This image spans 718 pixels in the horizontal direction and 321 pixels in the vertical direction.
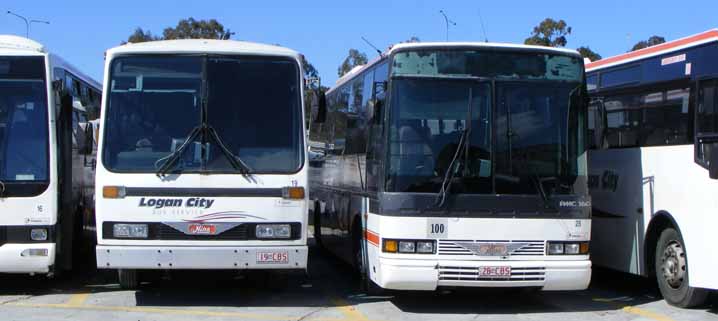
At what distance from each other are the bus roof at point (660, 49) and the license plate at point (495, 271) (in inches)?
140

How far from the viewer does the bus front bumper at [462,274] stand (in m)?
9.06

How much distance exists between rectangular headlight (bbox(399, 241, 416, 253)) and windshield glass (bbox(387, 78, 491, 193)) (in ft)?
1.89

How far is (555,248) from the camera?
928cm

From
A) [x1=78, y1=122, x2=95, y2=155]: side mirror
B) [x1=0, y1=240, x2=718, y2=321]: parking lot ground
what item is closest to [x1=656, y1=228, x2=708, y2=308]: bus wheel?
[x1=0, y1=240, x2=718, y2=321]: parking lot ground

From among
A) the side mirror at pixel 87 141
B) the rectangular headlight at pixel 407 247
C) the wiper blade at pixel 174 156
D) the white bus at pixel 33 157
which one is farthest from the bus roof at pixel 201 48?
the rectangular headlight at pixel 407 247

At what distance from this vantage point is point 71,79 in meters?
11.6

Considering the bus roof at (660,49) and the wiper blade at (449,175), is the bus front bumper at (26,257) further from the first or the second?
the bus roof at (660,49)

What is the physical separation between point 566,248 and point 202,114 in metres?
4.35

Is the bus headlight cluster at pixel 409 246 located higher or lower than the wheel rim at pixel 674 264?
higher

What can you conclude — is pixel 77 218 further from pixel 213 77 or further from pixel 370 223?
pixel 370 223

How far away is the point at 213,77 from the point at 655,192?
5.45 metres

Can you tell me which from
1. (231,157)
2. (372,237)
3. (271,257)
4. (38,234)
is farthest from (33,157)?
(372,237)

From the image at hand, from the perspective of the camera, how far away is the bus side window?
29.3 feet

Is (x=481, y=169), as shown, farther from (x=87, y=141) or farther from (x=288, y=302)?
(x=87, y=141)
